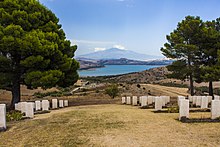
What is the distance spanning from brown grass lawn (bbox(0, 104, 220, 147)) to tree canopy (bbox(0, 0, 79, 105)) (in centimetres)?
771

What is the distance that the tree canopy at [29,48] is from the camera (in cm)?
1738

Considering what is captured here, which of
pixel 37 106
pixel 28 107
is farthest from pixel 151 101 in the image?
pixel 28 107

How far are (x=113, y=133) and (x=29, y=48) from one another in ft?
36.5

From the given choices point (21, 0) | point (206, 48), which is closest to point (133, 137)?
point (21, 0)

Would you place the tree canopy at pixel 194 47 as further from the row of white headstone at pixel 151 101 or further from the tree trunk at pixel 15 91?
the tree trunk at pixel 15 91

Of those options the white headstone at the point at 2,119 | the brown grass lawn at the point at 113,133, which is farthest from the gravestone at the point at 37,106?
the white headstone at the point at 2,119

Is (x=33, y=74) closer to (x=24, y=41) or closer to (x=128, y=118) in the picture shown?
(x=24, y=41)

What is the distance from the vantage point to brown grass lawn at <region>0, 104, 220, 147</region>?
24.8 feet

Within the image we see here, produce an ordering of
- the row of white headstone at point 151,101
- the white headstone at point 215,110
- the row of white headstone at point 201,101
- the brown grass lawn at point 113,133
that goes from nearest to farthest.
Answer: the brown grass lawn at point 113,133, the white headstone at point 215,110, the row of white headstone at point 151,101, the row of white headstone at point 201,101

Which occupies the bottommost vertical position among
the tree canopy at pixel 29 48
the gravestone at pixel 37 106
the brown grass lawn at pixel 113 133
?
the gravestone at pixel 37 106

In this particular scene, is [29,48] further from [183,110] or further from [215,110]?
[215,110]

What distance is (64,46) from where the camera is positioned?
69.6 ft

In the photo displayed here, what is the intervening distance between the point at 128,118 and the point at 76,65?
40.2 ft

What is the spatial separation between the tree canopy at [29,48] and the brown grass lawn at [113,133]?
7710 millimetres
